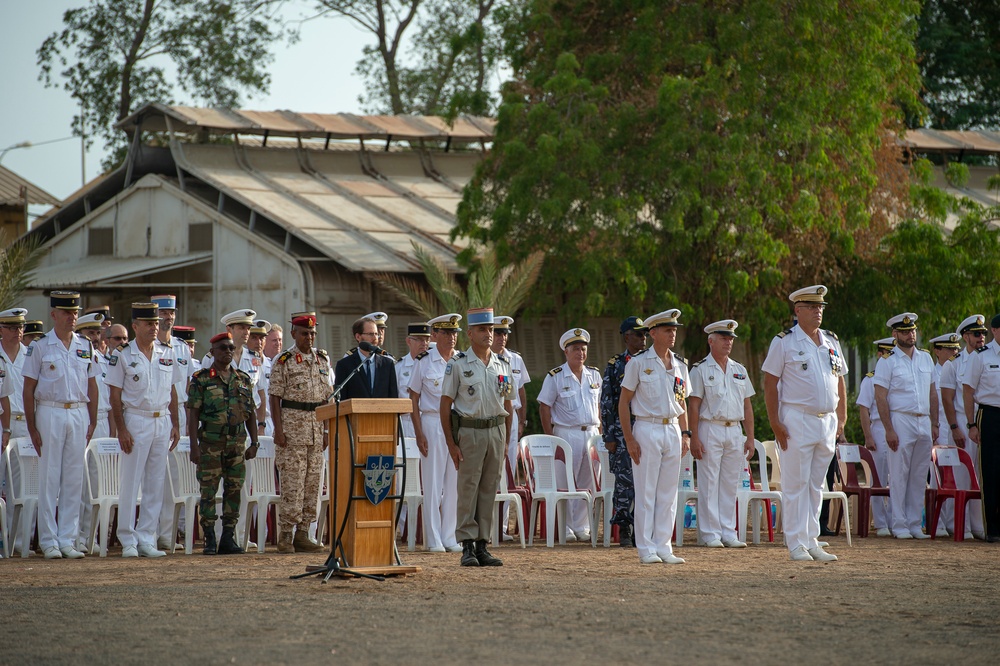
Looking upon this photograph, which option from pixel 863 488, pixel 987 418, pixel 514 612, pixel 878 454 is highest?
pixel 987 418

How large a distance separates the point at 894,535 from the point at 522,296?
8211mm

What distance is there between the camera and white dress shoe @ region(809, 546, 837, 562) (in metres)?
10.6

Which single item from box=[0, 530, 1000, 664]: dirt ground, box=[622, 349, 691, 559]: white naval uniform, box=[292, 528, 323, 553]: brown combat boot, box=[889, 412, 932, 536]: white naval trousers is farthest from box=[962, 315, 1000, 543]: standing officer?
box=[292, 528, 323, 553]: brown combat boot

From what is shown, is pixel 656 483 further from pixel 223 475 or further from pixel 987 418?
pixel 987 418

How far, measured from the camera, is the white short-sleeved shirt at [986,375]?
502 inches

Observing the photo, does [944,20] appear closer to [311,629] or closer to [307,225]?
[307,225]

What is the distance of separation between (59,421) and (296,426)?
2094 mm

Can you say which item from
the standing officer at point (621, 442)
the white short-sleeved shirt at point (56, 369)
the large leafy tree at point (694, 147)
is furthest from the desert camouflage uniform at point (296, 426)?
the large leafy tree at point (694, 147)

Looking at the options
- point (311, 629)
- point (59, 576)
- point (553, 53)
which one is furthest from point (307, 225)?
point (311, 629)

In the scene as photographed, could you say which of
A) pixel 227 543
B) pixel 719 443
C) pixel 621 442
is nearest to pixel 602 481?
pixel 621 442

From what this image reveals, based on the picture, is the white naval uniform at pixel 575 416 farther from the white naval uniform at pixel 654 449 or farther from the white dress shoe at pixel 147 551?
the white dress shoe at pixel 147 551

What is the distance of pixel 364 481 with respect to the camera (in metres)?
9.10

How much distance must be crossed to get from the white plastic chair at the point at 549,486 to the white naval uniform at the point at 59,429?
412 centimetres

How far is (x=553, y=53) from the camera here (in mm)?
22000
